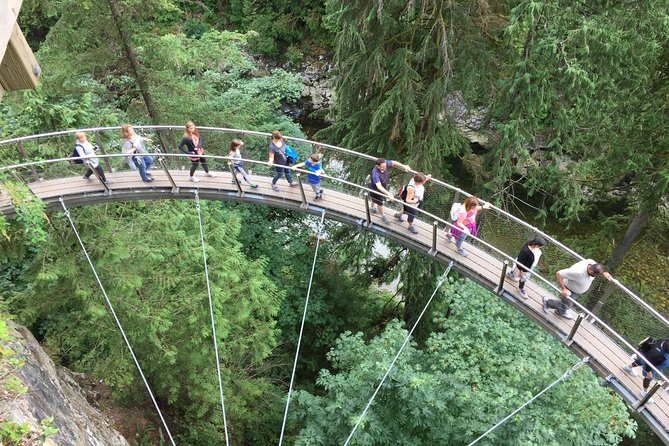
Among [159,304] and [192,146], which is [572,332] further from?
[159,304]

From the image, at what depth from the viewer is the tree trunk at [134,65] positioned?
1118cm

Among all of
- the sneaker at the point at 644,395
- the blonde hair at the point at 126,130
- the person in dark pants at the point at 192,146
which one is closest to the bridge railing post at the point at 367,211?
the person in dark pants at the point at 192,146

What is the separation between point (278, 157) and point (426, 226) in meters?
3.02

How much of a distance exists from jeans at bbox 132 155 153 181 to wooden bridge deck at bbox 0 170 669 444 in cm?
22

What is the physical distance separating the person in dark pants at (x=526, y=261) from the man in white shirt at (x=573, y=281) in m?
0.38

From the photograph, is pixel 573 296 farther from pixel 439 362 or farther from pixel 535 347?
pixel 439 362

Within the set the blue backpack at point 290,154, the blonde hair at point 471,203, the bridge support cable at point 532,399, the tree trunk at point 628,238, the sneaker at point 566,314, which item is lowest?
the tree trunk at point 628,238

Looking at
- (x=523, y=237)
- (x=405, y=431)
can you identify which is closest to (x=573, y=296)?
(x=523, y=237)

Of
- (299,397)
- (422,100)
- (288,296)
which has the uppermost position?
(422,100)

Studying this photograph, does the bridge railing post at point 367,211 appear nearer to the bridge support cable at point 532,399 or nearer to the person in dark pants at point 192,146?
the person in dark pants at point 192,146

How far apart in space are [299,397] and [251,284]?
8.32ft

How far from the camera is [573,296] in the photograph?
24.7 ft

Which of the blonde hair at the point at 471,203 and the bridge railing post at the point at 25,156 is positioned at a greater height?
the blonde hair at the point at 471,203

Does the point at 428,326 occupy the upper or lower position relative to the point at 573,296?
lower
